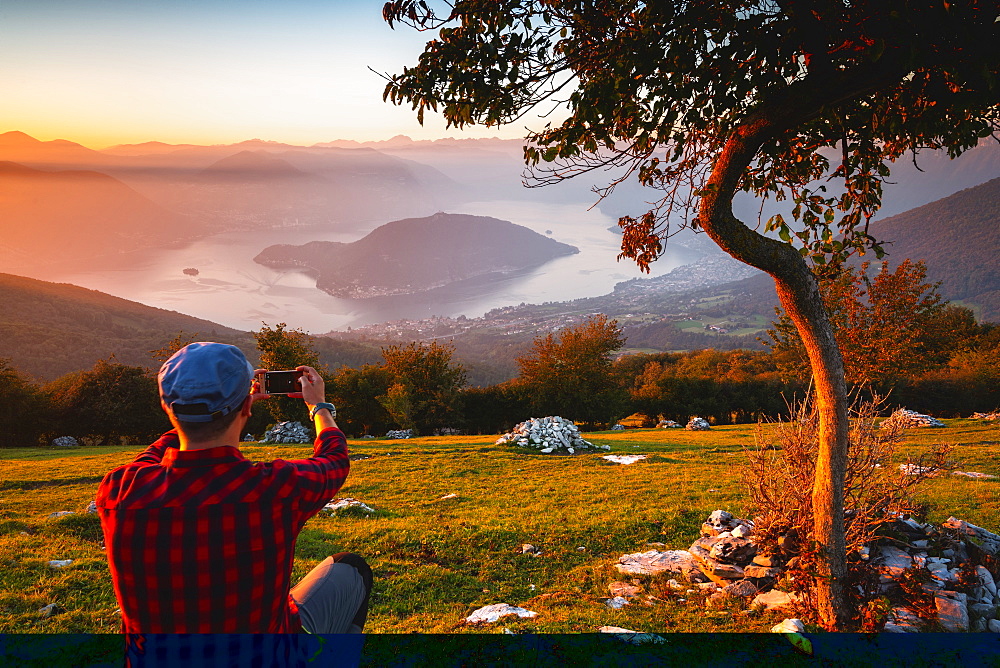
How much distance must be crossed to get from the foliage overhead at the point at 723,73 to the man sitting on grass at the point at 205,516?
291 centimetres

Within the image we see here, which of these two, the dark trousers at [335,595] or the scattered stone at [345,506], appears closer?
the dark trousers at [335,595]

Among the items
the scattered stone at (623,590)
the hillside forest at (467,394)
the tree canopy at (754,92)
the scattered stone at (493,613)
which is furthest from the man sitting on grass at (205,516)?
the hillside forest at (467,394)

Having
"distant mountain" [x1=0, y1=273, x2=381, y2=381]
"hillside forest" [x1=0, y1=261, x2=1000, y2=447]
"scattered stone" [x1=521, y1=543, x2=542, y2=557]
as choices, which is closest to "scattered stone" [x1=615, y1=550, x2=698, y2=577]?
"scattered stone" [x1=521, y1=543, x2=542, y2=557]

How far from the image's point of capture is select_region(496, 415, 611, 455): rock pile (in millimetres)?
18078

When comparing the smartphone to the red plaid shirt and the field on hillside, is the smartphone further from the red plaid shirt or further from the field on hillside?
the field on hillside

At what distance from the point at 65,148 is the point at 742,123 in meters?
239

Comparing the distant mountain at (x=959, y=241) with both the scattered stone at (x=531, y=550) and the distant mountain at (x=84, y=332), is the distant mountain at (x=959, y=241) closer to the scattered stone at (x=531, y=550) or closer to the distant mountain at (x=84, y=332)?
the scattered stone at (x=531, y=550)

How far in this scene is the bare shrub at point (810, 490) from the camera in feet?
15.9

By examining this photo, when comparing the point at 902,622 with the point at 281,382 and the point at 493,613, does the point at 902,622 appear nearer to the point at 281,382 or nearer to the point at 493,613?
the point at 493,613

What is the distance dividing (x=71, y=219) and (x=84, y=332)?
107618mm

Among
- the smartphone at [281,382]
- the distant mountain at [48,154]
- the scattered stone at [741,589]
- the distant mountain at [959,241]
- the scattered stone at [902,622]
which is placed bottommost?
the scattered stone at [741,589]

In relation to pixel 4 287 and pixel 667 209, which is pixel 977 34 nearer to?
pixel 667 209

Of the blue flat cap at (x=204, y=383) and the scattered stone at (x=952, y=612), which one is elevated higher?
the blue flat cap at (x=204, y=383)

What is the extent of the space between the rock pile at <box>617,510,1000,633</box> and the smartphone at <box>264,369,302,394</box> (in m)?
4.90
